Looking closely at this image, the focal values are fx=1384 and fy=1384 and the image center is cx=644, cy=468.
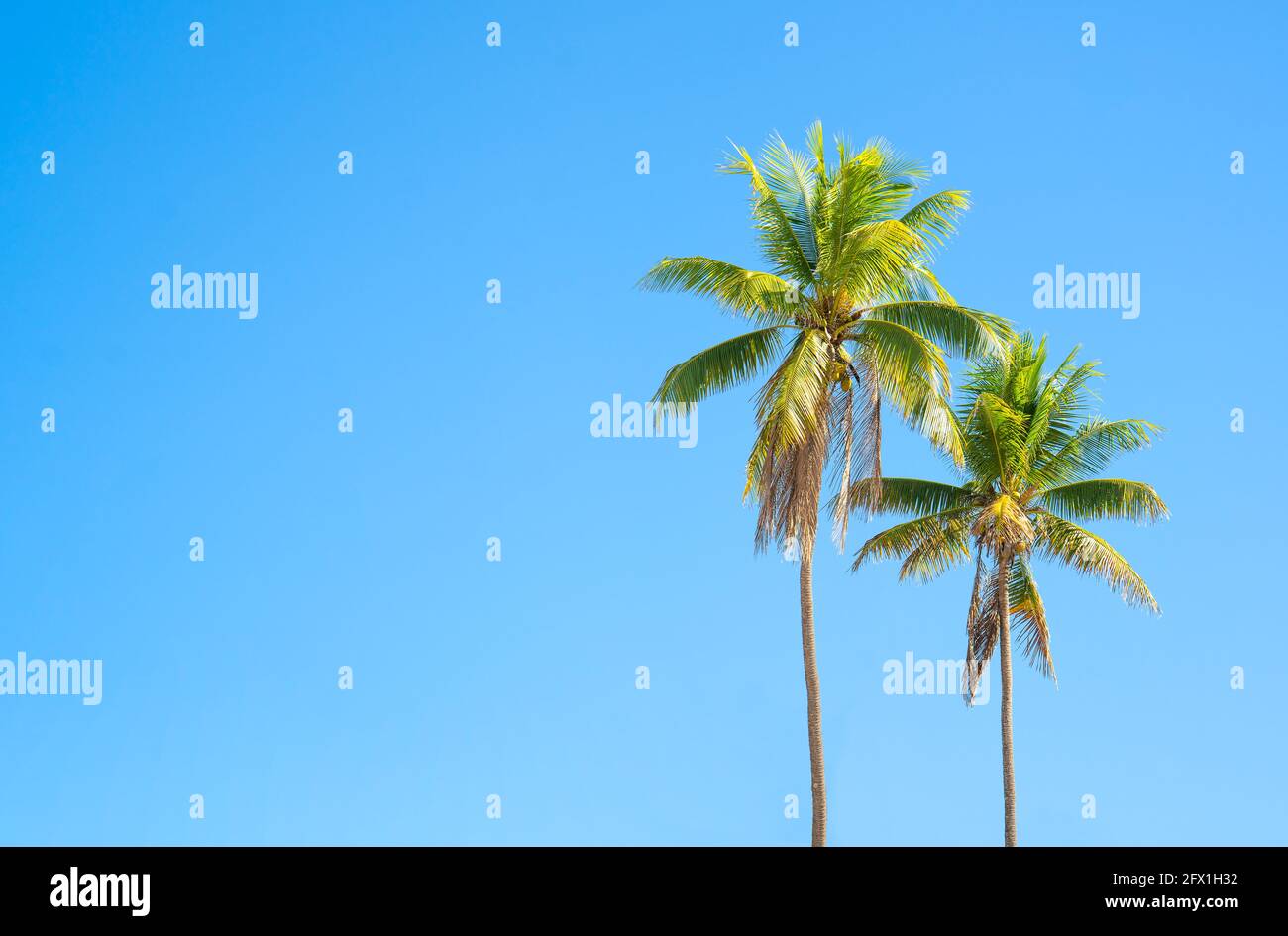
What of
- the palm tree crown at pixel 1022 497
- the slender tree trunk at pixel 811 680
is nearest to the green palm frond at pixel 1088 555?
the palm tree crown at pixel 1022 497

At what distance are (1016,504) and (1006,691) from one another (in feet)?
15.0

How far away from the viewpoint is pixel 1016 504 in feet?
107

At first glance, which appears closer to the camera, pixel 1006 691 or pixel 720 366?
pixel 720 366

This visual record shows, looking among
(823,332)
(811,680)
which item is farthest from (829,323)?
(811,680)

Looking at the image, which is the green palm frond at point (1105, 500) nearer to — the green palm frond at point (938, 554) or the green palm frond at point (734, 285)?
the green palm frond at point (938, 554)

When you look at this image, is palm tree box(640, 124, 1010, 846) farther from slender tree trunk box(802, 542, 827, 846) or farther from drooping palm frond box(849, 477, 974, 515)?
drooping palm frond box(849, 477, 974, 515)

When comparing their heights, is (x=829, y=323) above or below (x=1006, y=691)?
above

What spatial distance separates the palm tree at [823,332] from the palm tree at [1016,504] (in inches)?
218

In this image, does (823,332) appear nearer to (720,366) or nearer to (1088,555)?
(720,366)

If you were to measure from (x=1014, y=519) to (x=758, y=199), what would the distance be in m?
9.67

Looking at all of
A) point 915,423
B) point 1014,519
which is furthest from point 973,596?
point 915,423

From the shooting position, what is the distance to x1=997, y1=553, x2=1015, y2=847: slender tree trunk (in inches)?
1294
